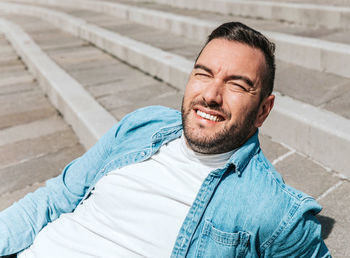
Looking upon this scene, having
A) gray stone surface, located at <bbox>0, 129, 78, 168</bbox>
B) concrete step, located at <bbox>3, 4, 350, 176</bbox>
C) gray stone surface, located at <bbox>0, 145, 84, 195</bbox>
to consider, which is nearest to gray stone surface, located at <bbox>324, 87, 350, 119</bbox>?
concrete step, located at <bbox>3, 4, 350, 176</bbox>

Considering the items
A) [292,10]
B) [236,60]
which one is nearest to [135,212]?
[236,60]

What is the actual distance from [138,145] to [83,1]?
10592 millimetres

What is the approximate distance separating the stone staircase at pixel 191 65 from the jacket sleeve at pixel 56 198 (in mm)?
1259

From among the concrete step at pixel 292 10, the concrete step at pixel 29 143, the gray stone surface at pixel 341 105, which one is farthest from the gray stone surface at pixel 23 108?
the concrete step at pixel 292 10

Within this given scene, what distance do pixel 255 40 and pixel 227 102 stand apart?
317 mm

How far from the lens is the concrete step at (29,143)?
3.17 meters

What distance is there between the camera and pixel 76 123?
12.9 ft

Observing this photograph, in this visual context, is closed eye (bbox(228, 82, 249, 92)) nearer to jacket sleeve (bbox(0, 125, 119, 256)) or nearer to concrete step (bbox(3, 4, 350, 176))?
jacket sleeve (bbox(0, 125, 119, 256))

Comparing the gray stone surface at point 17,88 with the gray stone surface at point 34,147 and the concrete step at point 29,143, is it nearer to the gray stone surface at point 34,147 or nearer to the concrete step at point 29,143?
the concrete step at point 29,143

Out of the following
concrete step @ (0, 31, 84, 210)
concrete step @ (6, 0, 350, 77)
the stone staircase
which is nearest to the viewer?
the stone staircase

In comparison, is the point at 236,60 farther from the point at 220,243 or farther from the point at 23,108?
the point at 23,108

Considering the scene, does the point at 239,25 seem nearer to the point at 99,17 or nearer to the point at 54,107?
the point at 54,107

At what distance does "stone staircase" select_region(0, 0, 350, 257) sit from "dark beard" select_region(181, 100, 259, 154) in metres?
0.86

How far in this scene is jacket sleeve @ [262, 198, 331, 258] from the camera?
147 centimetres
